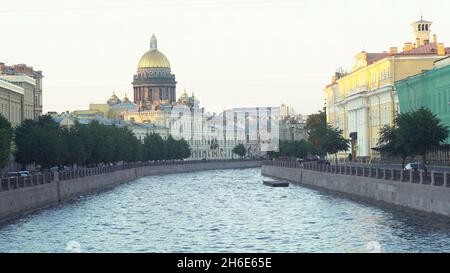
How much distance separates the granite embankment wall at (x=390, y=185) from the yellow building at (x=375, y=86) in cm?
2078

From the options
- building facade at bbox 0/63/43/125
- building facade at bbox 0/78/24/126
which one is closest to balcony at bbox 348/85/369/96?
building facade at bbox 0/63/43/125

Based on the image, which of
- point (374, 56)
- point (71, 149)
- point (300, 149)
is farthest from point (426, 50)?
point (300, 149)

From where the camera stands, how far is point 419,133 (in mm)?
60000

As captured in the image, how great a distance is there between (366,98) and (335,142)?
8.26 metres

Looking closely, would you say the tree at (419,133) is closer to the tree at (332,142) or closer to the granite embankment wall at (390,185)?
the granite embankment wall at (390,185)

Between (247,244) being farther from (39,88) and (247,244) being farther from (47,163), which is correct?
(39,88)

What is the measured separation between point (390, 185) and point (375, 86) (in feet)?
194

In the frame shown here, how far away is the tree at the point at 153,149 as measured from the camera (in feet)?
491

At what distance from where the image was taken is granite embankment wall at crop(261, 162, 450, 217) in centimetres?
3956

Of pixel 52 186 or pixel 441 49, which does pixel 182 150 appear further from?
pixel 52 186

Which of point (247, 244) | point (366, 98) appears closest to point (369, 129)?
point (366, 98)

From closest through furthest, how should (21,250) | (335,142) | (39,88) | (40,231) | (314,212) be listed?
1. (21,250)
2. (40,231)
3. (314,212)
4. (335,142)
5. (39,88)

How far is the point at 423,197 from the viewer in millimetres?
41938

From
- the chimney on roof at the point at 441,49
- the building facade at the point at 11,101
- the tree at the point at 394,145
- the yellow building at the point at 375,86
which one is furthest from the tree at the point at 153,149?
the tree at the point at 394,145
